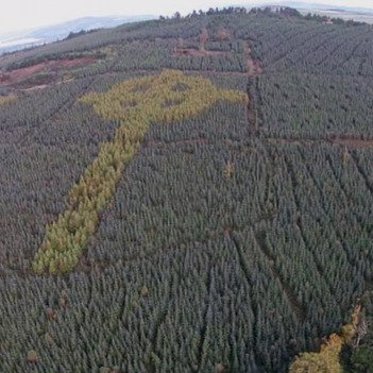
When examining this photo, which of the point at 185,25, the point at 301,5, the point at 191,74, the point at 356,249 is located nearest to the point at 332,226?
the point at 356,249

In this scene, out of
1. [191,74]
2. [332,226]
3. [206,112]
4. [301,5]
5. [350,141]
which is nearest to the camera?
[332,226]

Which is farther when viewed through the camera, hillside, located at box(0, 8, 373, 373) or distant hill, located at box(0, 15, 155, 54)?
distant hill, located at box(0, 15, 155, 54)

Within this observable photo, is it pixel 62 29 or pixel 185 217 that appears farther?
pixel 62 29

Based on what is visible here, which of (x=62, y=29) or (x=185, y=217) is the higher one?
(x=62, y=29)

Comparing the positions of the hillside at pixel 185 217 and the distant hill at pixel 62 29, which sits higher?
the distant hill at pixel 62 29

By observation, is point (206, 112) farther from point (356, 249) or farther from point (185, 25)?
point (185, 25)
